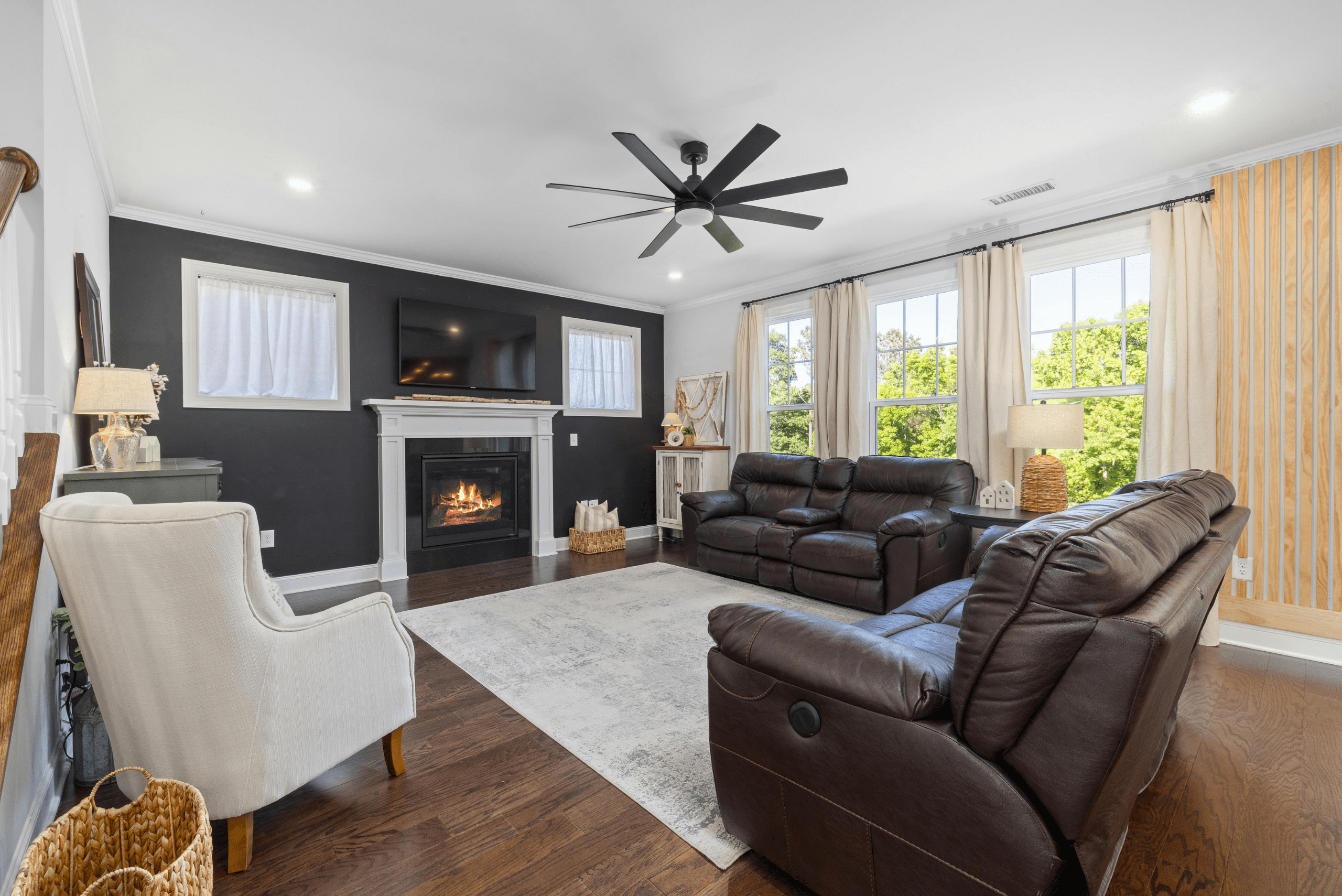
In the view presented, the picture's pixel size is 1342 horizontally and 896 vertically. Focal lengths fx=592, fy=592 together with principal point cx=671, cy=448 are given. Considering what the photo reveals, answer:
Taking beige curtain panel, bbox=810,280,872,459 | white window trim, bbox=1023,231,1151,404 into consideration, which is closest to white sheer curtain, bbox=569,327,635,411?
beige curtain panel, bbox=810,280,872,459

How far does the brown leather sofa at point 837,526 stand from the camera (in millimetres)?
3660

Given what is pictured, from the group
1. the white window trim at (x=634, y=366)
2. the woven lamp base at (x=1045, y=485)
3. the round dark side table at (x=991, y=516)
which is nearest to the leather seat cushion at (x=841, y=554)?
the round dark side table at (x=991, y=516)

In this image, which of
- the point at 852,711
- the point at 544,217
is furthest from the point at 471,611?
the point at 852,711

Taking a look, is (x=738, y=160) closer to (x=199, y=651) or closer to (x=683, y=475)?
(x=199, y=651)

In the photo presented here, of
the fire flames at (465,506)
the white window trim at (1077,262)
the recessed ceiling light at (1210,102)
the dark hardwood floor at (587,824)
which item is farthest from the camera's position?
the fire flames at (465,506)

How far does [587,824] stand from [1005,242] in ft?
14.5

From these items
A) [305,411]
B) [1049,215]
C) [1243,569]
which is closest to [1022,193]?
[1049,215]

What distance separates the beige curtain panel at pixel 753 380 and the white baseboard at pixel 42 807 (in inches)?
198

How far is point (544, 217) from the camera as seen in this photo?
13.4 ft

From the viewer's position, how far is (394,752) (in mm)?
2006

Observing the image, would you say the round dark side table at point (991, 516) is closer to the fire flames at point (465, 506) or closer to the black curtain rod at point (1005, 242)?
the black curtain rod at point (1005, 242)

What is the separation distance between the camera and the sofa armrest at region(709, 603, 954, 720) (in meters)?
1.19

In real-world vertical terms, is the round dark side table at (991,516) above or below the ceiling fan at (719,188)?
below

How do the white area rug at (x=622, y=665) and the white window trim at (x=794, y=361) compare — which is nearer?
the white area rug at (x=622, y=665)
